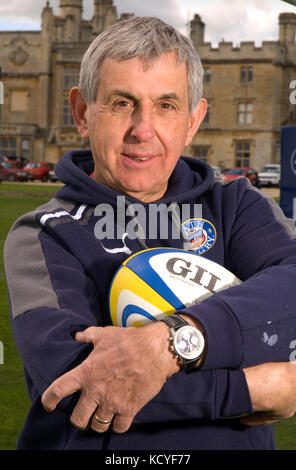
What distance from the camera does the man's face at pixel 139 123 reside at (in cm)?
187

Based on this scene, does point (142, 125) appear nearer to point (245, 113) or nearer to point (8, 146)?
point (245, 113)

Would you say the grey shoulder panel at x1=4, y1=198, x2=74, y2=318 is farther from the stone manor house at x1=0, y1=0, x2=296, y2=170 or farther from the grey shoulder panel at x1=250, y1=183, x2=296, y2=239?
the stone manor house at x1=0, y1=0, x2=296, y2=170

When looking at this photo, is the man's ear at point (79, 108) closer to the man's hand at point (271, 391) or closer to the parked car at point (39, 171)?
the man's hand at point (271, 391)

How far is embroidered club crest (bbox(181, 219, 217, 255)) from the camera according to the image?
201 cm

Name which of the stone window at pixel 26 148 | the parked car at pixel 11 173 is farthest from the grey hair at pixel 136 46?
the stone window at pixel 26 148

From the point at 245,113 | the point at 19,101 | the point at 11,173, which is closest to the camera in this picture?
the point at 11,173

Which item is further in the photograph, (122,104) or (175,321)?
(122,104)

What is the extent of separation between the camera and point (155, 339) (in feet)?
5.12

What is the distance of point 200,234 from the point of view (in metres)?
2.02

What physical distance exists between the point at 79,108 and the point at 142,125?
29cm

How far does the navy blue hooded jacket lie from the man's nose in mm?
187

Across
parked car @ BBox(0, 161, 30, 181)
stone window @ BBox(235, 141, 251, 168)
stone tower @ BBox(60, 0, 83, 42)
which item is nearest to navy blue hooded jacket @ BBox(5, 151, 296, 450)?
parked car @ BBox(0, 161, 30, 181)

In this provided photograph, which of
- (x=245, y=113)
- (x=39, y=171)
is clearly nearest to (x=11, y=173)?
(x=39, y=171)
